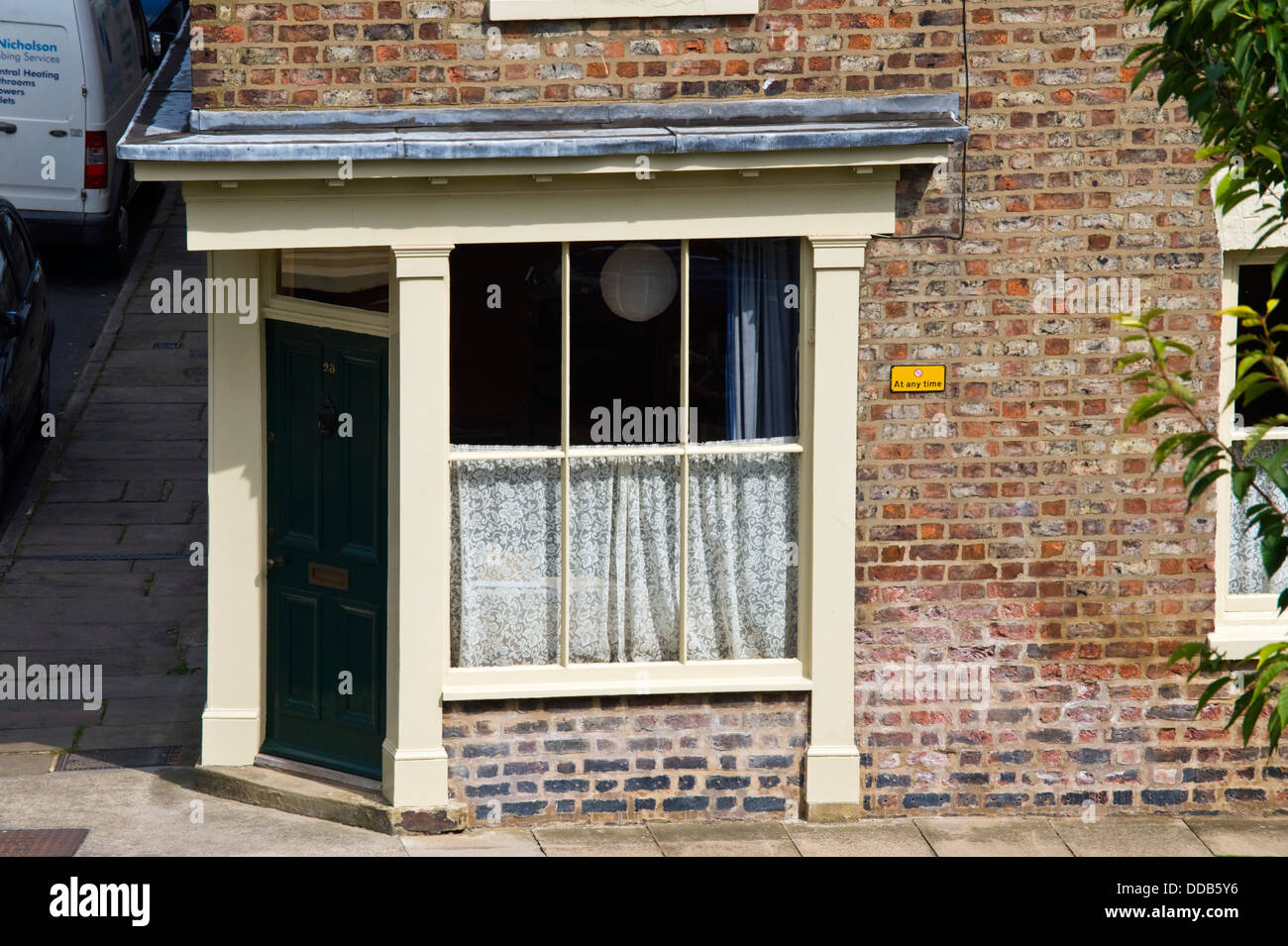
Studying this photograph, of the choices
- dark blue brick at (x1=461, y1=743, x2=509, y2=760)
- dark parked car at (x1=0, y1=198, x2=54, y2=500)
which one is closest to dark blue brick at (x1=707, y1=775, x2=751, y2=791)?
dark blue brick at (x1=461, y1=743, x2=509, y2=760)

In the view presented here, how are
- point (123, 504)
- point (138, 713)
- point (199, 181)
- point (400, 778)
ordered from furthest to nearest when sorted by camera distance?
point (123, 504), point (138, 713), point (400, 778), point (199, 181)

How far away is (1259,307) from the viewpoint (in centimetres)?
816

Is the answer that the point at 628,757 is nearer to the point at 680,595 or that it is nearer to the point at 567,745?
the point at 567,745

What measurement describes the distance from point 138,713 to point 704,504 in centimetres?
365

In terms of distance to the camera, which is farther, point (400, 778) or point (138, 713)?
point (138, 713)

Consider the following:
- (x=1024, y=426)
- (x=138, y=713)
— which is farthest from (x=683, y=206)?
(x=138, y=713)

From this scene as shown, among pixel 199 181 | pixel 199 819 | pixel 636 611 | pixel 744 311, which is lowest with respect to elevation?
pixel 199 819

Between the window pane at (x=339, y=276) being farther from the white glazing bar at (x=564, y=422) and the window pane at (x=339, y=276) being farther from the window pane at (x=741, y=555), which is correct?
the window pane at (x=741, y=555)

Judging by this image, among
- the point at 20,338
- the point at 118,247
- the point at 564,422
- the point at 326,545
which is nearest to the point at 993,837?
the point at 564,422

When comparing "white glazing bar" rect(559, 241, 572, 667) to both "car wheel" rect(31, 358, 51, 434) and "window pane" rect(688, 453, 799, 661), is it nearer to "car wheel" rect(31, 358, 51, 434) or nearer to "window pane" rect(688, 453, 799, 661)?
"window pane" rect(688, 453, 799, 661)

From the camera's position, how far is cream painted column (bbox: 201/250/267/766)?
27.1 ft

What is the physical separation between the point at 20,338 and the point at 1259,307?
352 inches

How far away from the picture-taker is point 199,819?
26.4ft

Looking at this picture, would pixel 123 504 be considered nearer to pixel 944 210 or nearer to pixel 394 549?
pixel 394 549
